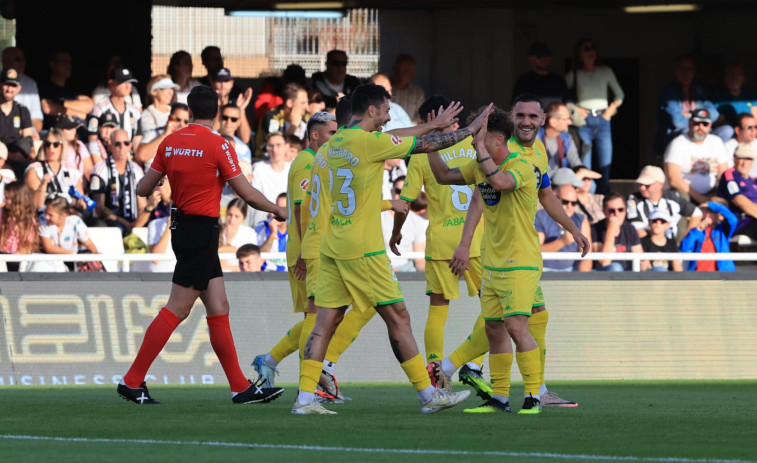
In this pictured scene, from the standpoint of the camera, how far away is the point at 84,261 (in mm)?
15203

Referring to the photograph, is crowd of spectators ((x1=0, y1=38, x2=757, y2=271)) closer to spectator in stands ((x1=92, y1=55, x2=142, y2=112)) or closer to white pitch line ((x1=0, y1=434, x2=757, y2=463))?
spectator in stands ((x1=92, y1=55, x2=142, y2=112))

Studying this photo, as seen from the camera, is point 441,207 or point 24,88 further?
point 24,88

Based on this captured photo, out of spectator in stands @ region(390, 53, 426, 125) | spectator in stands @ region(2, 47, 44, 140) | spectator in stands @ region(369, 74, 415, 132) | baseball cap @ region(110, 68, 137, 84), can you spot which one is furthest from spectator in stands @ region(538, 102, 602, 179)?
spectator in stands @ region(2, 47, 44, 140)

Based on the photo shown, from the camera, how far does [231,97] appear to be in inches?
744

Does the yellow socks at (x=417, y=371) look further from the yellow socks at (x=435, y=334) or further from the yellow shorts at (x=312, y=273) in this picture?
the yellow socks at (x=435, y=334)

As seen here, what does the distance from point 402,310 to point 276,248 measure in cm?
682

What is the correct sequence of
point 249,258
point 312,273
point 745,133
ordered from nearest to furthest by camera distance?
point 312,273 → point 249,258 → point 745,133

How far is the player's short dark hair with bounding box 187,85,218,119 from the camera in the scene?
1055 centimetres

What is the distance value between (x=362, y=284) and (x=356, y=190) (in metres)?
0.62

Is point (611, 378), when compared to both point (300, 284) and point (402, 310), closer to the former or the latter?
point (300, 284)

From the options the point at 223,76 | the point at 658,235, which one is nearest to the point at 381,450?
the point at 658,235

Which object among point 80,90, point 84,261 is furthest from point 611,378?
point 80,90

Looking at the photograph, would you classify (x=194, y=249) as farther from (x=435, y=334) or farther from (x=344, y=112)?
(x=435, y=334)

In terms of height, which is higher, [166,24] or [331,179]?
[166,24]
